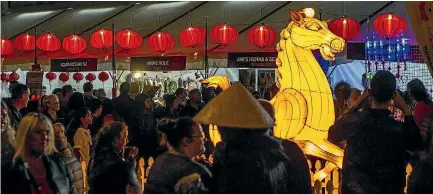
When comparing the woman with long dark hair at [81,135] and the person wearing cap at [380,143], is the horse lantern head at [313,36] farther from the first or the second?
the person wearing cap at [380,143]

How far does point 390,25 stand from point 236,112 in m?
10.9

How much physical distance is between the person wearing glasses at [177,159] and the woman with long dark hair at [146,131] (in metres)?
5.29

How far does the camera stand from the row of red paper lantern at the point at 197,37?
14.6 metres

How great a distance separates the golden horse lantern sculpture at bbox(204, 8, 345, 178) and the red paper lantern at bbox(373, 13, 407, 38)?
21.5ft

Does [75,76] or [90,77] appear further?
[75,76]

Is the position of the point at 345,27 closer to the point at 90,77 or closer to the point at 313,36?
the point at 313,36

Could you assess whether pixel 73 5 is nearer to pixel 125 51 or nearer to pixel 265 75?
pixel 125 51

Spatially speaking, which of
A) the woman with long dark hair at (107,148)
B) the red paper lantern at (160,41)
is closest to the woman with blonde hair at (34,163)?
the woman with long dark hair at (107,148)

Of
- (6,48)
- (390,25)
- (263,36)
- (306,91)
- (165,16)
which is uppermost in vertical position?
(165,16)

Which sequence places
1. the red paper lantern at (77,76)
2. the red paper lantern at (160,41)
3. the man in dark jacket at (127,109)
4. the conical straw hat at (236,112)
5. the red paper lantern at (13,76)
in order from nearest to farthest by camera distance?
the conical straw hat at (236,112) < the man in dark jacket at (127,109) < the red paper lantern at (160,41) < the red paper lantern at (13,76) < the red paper lantern at (77,76)

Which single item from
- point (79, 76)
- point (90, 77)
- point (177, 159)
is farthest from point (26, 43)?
point (177, 159)

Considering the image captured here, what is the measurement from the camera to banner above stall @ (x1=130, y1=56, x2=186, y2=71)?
59.2ft

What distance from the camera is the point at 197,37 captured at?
17.0 metres

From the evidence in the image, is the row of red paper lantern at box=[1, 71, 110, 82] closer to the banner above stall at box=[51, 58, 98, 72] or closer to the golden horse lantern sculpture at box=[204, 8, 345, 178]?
the banner above stall at box=[51, 58, 98, 72]
